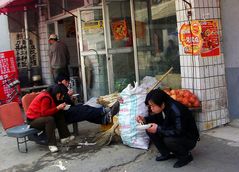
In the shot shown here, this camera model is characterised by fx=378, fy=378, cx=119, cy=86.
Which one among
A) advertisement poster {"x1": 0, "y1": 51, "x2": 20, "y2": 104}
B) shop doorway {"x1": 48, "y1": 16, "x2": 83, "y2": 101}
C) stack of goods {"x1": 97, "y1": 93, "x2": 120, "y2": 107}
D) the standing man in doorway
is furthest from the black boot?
advertisement poster {"x1": 0, "y1": 51, "x2": 20, "y2": 104}

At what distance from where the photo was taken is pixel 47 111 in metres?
6.08

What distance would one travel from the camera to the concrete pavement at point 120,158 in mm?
4844

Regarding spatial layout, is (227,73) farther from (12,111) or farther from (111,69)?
(12,111)

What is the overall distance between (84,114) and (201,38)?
2333 mm

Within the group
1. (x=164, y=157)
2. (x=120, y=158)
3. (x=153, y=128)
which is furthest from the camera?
(x=120, y=158)

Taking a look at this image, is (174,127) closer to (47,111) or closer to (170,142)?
(170,142)

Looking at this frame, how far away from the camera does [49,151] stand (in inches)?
241

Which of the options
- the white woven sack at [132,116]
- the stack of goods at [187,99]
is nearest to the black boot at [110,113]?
the white woven sack at [132,116]

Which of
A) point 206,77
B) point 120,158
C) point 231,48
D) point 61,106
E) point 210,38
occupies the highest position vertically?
point 210,38

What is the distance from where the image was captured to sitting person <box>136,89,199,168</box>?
468cm

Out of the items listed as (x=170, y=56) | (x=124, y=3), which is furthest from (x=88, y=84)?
(x=170, y=56)

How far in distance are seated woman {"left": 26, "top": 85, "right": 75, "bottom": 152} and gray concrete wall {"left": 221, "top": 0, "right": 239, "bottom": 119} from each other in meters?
2.73

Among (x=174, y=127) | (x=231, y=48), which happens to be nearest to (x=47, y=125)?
(x=174, y=127)

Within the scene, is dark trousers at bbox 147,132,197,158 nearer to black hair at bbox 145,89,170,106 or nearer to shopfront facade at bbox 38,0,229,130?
black hair at bbox 145,89,170,106
